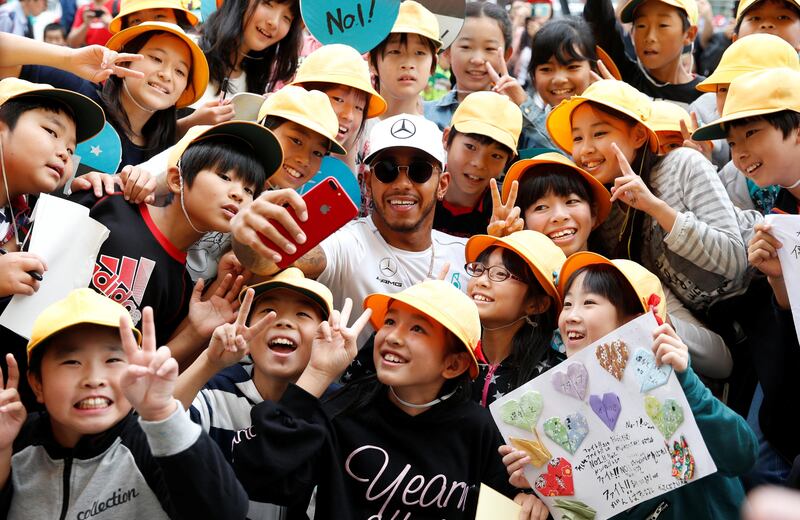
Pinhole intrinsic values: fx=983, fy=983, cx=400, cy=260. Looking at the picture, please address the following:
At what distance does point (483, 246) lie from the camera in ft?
13.5

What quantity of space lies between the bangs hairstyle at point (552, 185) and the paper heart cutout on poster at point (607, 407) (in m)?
1.42

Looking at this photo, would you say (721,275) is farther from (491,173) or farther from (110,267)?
(110,267)

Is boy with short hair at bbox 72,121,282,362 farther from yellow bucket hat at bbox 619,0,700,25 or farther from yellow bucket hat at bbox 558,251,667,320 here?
yellow bucket hat at bbox 619,0,700,25

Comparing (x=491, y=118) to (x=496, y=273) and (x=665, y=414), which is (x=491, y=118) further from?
(x=665, y=414)

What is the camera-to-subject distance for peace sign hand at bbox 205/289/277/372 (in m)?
3.26

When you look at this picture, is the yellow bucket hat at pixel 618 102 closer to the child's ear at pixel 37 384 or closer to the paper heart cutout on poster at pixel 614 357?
the paper heart cutout on poster at pixel 614 357

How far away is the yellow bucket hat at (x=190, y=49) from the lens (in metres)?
4.53

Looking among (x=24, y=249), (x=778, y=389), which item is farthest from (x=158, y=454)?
(x=778, y=389)

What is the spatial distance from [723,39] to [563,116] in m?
4.26

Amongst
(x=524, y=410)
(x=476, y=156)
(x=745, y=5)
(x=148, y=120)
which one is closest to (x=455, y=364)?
(x=524, y=410)

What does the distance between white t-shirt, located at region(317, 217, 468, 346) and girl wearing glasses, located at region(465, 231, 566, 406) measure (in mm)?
424

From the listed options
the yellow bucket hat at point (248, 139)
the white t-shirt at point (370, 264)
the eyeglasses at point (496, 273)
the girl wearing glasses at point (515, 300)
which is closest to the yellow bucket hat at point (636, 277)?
the girl wearing glasses at point (515, 300)

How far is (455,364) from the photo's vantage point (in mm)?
3559

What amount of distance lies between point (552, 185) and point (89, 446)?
2.37m
